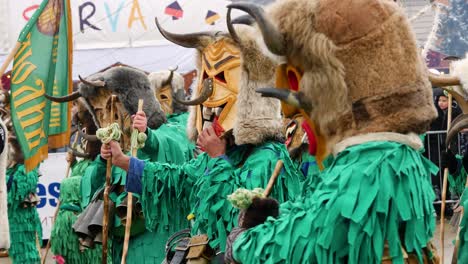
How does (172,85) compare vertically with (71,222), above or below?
above

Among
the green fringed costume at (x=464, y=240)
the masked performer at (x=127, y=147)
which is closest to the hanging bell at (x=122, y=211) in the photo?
the masked performer at (x=127, y=147)

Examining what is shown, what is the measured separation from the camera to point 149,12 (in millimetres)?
14578

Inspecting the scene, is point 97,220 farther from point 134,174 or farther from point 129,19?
point 129,19

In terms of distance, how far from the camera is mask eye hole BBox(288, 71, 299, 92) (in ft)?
12.8

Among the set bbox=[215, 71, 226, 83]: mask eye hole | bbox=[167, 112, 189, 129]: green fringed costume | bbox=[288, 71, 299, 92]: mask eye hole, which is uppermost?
bbox=[215, 71, 226, 83]: mask eye hole

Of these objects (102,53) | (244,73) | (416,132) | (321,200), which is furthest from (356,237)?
(102,53)

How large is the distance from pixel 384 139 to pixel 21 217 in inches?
336

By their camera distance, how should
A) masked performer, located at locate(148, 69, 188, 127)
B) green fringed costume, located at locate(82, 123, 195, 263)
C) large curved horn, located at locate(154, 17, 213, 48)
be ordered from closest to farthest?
large curved horn, located at locate(154, 17, 213, 48), green fringed costume, located at locate(82, 123, 195, 263), masked performer, located at locate(148, 69, 188, 127)

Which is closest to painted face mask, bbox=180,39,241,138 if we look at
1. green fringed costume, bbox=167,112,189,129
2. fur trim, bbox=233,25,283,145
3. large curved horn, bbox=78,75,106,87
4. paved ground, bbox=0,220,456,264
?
fur trim, bbox=233,25,283,145

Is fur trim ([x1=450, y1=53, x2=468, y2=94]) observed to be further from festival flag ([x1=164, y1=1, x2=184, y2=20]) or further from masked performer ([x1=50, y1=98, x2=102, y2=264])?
festival flag ([x1=164, y1=1, x2=184, y2=20])

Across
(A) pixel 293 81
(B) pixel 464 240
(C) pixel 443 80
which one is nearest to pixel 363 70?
(A) pixel 293 81

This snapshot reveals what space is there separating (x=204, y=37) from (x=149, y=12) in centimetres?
848

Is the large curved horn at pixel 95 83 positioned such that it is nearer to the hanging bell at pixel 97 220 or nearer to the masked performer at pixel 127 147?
the masked performer at pixel 127 147

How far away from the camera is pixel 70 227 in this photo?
1053cm
